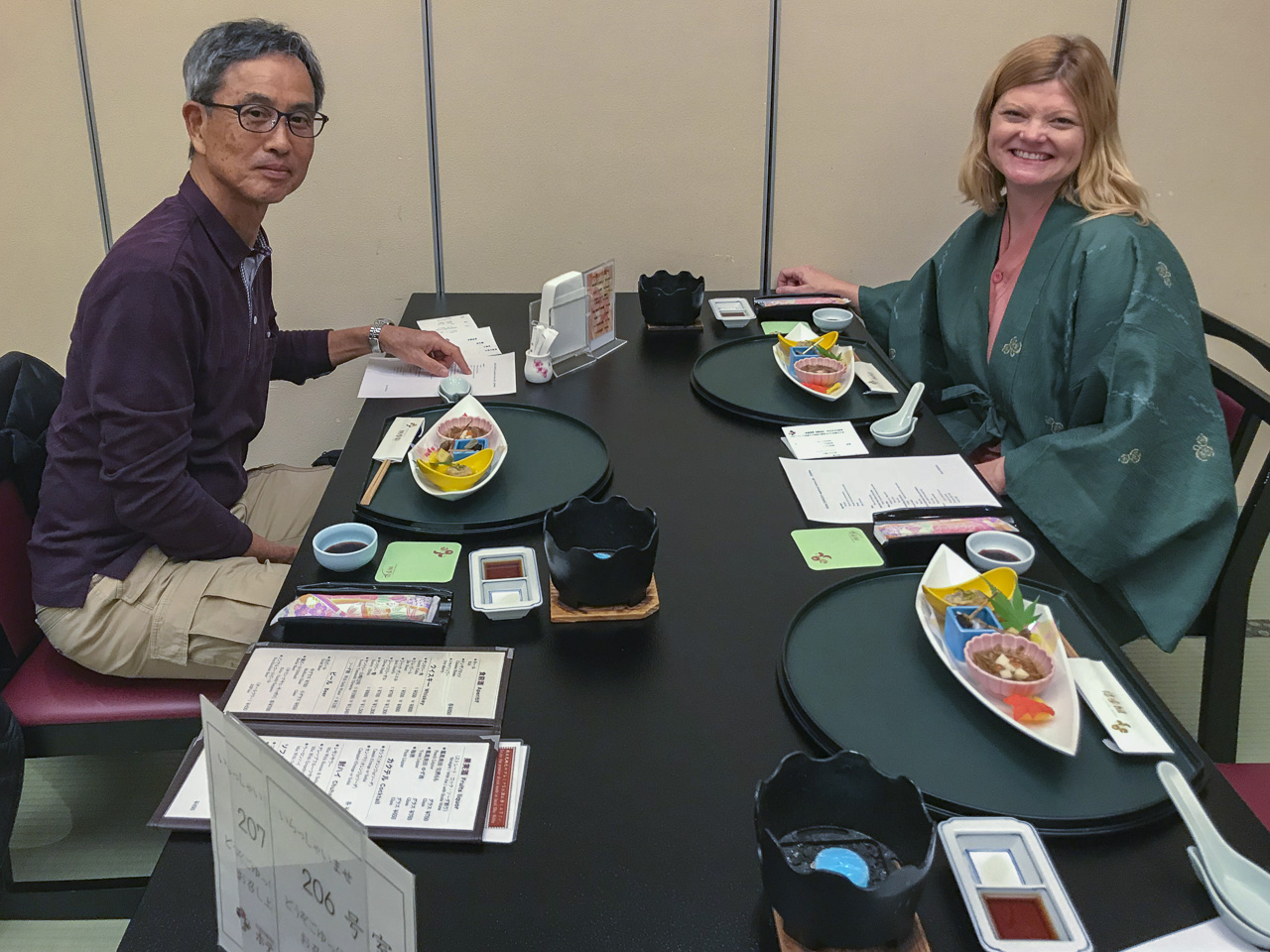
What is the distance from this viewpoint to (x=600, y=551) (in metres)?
1.21

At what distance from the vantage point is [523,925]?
76 centimetres

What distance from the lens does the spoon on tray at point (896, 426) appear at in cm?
154

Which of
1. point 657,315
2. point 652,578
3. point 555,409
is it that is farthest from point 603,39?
point 652,578

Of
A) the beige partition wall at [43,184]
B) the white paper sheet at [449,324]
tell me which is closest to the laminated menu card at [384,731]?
the white paper sheet at [449,324]

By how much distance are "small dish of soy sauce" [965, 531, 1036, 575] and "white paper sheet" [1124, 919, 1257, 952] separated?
0.50m

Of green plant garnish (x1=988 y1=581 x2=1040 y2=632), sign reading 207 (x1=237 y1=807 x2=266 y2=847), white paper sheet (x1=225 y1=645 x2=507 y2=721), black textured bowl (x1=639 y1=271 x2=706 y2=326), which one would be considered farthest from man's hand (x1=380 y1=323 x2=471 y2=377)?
sign reading 207 (x1=237 y1=807 x2=266 y2=847)

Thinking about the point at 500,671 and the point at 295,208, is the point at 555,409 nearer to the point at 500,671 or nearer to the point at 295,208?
the point at 500,671

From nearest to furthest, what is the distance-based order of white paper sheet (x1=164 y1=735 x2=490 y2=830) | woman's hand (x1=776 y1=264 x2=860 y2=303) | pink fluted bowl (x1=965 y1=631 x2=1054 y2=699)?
white paper sheet (x1=164 y1=735 x2=490 y2=830)
pink fluted bowl (x1=965 y1=631 x2=1054 y2=699)
woman's hand (x1=776 y1=264 x2=860 y2=303)

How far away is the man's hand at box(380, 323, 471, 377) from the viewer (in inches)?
72.3

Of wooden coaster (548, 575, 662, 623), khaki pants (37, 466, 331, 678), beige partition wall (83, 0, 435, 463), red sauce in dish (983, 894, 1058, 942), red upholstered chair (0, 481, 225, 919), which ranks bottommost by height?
red upholstered chair (0, 481, 225, 919)

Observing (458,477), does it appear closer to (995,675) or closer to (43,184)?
(995,675)

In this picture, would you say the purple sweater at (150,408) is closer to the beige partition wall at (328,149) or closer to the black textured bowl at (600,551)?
the black textured bowl at (600,551)

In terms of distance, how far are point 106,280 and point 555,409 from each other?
0.67 m

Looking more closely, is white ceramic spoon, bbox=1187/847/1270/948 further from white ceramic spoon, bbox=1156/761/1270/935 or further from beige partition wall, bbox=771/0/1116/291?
beige partition wall, bbox=771/0/1116/291
